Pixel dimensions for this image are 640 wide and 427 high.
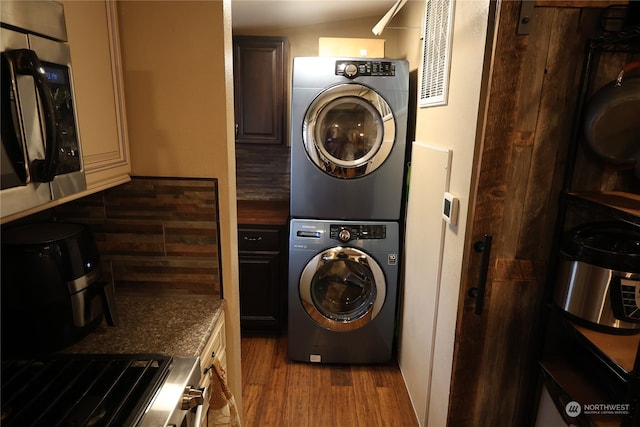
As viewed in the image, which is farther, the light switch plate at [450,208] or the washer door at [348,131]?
the washer door at [348,131]

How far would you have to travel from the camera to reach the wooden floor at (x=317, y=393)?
7.29 ft

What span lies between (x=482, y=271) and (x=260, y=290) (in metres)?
1.72

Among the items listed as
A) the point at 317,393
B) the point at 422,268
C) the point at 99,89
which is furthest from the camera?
the point at 317,393

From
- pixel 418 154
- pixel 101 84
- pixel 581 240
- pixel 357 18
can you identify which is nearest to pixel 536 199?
pixel 581 240

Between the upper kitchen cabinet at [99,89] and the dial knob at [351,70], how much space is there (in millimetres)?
1327

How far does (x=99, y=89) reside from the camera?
1180 millimetres

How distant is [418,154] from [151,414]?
1.77 m

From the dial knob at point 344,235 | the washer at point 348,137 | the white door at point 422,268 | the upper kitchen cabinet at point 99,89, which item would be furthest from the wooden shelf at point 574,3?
the dial knob at point 344,235

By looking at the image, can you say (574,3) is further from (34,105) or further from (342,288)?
(342,288)

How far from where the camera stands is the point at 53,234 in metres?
1.10

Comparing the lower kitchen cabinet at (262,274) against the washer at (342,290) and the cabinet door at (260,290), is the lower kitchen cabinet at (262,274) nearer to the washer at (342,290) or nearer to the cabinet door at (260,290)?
the cabinet door at (260,290)

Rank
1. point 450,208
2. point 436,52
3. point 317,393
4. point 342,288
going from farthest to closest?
1. point 342,288
2. point 317,393
3. point 436,52
4. point 450,208

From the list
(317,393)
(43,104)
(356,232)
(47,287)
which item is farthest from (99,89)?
(317,393)

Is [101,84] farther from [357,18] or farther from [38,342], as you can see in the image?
[357,18]
